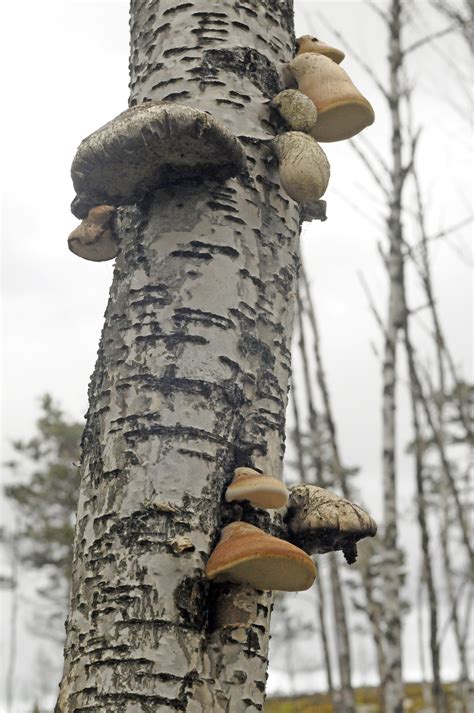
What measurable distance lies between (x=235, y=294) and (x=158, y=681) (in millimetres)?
870

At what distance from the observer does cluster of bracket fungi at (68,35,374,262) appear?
188 centimetres

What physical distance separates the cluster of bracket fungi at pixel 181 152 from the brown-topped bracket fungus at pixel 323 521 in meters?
0.76

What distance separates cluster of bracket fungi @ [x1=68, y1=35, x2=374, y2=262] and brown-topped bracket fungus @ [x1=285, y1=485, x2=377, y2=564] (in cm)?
76

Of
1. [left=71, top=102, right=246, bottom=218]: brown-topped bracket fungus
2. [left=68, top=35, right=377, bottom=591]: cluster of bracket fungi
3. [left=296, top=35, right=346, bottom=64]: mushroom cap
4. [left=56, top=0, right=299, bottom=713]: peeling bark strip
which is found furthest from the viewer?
[left=296, top=35, right=346, bottom=64]: mushroom cap

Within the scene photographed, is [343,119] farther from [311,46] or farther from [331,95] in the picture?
[311,46]

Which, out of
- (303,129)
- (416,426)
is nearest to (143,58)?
(303,129)

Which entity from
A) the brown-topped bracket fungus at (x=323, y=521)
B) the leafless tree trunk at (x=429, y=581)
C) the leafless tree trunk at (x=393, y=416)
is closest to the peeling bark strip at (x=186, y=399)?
the brown-topped bracket fungus at (x=323, y=521)

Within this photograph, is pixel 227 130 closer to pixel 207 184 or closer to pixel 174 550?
pixel 207 184

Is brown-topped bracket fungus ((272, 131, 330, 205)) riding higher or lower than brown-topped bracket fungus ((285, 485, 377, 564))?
higher

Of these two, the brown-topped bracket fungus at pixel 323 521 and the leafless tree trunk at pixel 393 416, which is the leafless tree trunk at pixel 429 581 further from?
the brown-topped bracket fungus at pixel 323 521

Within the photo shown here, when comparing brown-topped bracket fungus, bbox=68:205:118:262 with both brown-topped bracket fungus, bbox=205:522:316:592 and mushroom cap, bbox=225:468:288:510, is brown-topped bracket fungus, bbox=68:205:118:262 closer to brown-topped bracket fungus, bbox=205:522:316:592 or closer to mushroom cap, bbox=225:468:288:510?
Result: mushroom cap, bbox=225:468:288:510

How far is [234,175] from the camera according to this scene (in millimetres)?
2002

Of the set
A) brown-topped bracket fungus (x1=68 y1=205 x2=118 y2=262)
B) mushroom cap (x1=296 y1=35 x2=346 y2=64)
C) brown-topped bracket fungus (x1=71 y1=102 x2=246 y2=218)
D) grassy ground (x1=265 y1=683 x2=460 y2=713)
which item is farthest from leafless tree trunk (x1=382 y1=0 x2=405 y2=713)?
grassy ground (x1=265 y1=683 x2=460 y2=713)

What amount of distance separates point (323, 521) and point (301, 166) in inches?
34.3
